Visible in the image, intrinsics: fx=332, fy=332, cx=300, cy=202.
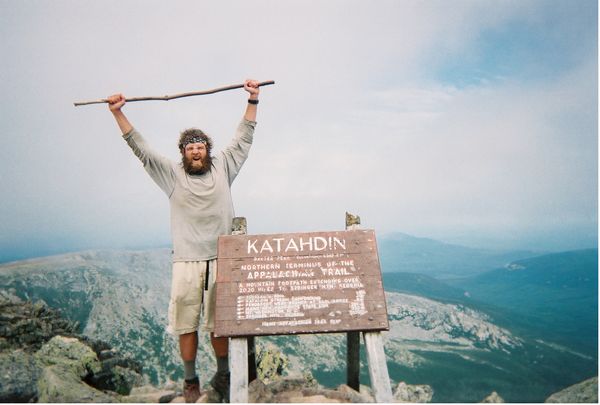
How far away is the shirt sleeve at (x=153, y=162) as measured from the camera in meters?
4.61

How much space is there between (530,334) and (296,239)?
139536 mm

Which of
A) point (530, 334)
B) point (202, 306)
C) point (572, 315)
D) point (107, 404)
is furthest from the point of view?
point (572, 315)

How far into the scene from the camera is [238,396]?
3508 mm

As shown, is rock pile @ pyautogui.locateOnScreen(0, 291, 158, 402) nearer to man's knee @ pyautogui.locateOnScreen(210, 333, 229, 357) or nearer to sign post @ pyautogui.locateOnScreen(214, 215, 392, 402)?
man's knee @ pyautogui.locateOnScreen(210, 333, 229, 357)

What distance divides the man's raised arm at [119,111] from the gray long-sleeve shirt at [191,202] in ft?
0.29

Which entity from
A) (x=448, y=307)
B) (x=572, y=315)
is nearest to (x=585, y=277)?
(x=572, y=315)

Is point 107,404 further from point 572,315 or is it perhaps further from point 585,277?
point 585,277

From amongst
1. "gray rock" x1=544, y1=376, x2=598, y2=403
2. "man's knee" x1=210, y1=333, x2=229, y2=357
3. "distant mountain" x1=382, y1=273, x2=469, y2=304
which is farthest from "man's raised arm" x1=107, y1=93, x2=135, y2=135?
"distant mountain" x1=382, y1=273, x2=469, y2=304

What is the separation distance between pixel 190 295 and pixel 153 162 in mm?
1917

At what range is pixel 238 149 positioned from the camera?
515 centimetres

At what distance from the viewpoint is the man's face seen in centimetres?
468

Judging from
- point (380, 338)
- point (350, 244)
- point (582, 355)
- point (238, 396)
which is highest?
point (350, 244)

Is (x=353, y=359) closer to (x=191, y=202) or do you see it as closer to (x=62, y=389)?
(x=191, y=202)

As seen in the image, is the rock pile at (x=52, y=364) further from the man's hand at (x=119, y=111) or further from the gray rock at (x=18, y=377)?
the man's hand at (x=119, y=111)
